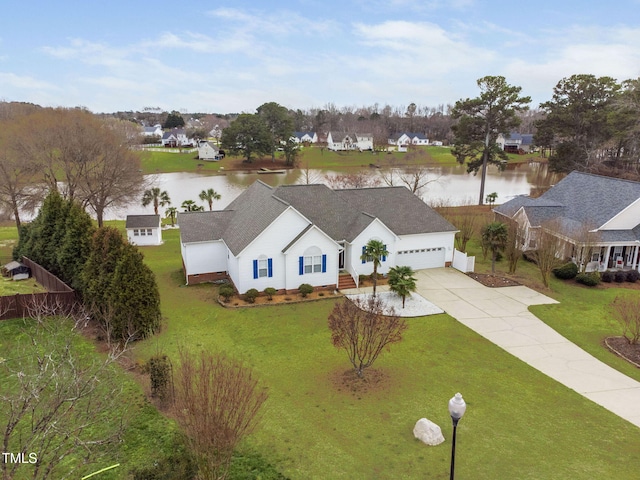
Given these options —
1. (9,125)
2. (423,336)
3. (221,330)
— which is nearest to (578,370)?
(423,336)

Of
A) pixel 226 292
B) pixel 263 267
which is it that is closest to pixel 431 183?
pixel 263 267

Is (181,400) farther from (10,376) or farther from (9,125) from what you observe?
(9,125)

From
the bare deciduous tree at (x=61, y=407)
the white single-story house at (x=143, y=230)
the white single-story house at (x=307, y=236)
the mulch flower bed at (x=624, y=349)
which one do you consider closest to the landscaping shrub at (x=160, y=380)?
the bare deciduous tree at (x=61, y=407)

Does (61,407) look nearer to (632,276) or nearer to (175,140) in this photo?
(632,276)

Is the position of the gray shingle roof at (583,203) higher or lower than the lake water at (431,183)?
higher

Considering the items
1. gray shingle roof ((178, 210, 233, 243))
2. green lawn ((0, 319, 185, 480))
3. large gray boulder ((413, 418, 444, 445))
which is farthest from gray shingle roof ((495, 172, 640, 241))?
green lawn ((0, 319, 185, 480))

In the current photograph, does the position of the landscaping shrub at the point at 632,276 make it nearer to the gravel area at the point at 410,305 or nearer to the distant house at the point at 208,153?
the gravel area at the point at 410,305
